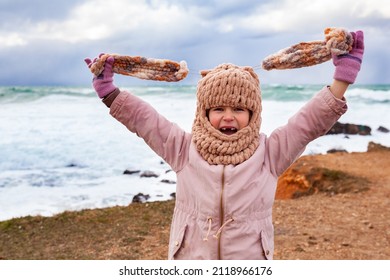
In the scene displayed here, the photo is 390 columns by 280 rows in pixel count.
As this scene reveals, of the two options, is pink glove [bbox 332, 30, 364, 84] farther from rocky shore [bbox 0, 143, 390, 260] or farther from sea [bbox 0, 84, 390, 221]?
sea [bbox 0, 84, 390, 221]

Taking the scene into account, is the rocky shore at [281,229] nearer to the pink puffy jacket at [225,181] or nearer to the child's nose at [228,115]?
the pink puffy jacket at [225,181]

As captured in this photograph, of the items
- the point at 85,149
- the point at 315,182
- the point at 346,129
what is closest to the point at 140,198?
the point at 315,182

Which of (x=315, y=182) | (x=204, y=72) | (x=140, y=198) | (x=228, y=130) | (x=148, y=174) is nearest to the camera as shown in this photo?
(x=228, y=130)

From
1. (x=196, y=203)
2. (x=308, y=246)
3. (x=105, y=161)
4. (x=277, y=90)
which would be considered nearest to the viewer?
(x=196, y=203)

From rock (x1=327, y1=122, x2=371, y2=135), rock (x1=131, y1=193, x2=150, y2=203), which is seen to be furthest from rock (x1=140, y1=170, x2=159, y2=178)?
rock (x1=327, y1=122, x2=371, y2=135)

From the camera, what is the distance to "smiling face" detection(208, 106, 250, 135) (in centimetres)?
229

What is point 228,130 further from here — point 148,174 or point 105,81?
point 148,174

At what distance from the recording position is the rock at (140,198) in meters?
8.77

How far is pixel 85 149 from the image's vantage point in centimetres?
1506

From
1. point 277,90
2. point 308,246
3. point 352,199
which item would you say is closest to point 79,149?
point 352,199

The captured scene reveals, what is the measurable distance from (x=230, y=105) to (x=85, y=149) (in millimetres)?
13241
